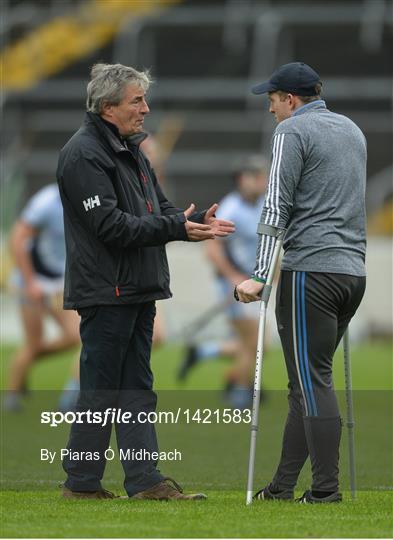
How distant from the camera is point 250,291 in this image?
241 inches

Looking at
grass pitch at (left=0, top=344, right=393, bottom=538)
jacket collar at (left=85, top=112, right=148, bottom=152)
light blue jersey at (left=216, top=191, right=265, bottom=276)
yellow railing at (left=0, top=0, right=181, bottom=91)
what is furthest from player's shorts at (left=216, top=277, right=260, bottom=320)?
yellow railing at (left=0, top=0, right=181, bottom=91)

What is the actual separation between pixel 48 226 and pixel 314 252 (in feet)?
19.6

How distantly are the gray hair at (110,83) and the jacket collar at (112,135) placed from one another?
0.16 ft

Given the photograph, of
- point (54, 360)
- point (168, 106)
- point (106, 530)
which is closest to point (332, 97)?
point (168, 106)

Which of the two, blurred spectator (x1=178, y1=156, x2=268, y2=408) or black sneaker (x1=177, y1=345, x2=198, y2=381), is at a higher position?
blurred spectator (x1=178, y1=156, x2=268, y2=408)

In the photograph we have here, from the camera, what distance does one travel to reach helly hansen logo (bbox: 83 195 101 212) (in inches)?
242

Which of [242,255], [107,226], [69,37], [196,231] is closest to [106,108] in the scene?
[107,226]

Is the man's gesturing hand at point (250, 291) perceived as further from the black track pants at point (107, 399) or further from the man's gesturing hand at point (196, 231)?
the black track pants at point (107, 399)

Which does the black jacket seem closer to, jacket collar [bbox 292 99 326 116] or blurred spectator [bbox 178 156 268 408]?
jacket collar [bbox 292 99 326 116]

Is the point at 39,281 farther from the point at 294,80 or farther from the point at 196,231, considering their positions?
the point at 294,80

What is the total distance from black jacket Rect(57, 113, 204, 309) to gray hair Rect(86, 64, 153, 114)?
8cm

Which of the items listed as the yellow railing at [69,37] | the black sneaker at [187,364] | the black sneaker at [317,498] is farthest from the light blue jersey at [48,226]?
the yellow railing at [69,37]

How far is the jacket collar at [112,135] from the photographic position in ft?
20.7

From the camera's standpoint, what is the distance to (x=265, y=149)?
66.8 feet
